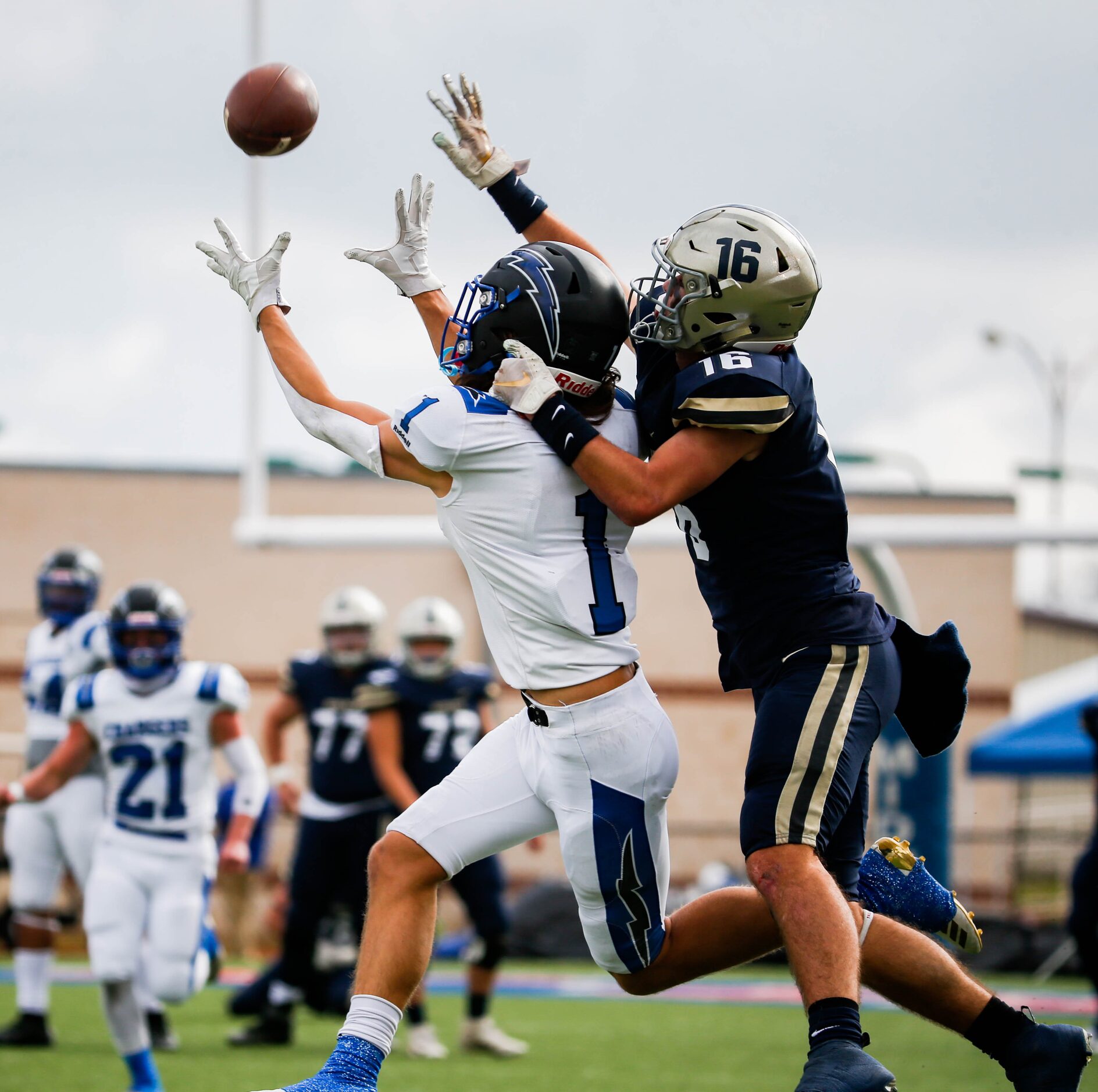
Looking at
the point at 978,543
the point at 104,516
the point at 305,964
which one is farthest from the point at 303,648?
the point at 305,964

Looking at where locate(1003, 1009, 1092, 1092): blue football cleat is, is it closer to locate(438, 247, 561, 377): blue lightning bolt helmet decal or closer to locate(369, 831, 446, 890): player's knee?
locate(369, 831, 446, 890): player's knee

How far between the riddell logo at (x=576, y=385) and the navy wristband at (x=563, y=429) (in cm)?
15

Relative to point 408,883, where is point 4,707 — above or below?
below

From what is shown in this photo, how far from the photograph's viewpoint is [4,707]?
19.5 meters

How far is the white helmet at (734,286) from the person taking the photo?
3.74 meters

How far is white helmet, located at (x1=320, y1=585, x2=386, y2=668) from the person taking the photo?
27.7 feet

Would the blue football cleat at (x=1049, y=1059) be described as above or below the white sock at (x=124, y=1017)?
above

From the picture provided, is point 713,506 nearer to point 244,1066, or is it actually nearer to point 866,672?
point 866,672

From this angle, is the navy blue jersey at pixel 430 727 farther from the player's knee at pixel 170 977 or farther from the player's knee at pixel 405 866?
the player's knee at pixel 405 866

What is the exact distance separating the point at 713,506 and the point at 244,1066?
13.9 feet

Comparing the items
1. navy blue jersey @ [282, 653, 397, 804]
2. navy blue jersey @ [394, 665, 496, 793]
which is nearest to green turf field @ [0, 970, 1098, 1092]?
navy blue jersey @ [282, 653, 397, 804]

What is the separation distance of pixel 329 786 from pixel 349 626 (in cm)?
82

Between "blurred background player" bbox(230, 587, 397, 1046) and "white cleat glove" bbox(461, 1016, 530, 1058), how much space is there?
0.77m

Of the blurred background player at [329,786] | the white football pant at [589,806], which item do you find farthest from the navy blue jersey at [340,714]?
the white football pant at [589,806]
